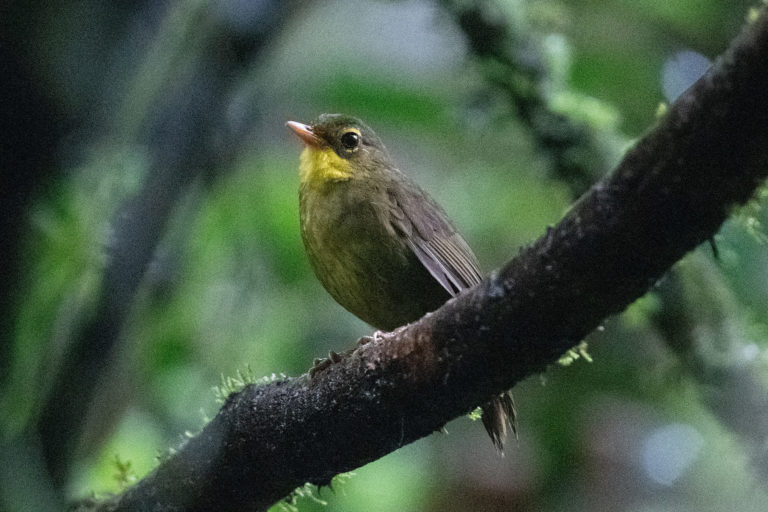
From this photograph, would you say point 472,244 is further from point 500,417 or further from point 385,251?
point 500,417

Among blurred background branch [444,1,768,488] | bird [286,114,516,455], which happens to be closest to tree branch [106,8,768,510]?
bird [286,114,516,455]

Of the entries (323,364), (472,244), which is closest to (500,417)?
(323,364)

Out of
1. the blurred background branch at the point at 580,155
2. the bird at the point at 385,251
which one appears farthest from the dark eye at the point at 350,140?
the blurred background branch at the point at 580,155

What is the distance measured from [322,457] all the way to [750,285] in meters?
2.50

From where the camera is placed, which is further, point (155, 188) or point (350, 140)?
point (350, 140)

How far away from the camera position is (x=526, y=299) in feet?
6.03

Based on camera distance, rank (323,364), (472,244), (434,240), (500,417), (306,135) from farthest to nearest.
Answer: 1. (472,244)
2. (306,135)
3. (434,240)
4. (500,417)
5. (323,364)

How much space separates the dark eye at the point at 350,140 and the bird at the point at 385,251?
0.22 meters

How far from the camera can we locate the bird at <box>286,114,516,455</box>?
10.6ft

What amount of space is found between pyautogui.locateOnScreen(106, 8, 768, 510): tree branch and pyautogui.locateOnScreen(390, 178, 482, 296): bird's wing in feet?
2.67

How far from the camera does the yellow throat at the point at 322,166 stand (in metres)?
3.60

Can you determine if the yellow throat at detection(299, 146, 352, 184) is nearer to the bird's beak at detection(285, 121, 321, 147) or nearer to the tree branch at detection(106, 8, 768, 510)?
the bird's beak at detection(285, 121, 321, 147)

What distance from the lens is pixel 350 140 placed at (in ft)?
12.5

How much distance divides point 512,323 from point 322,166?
195 cm
